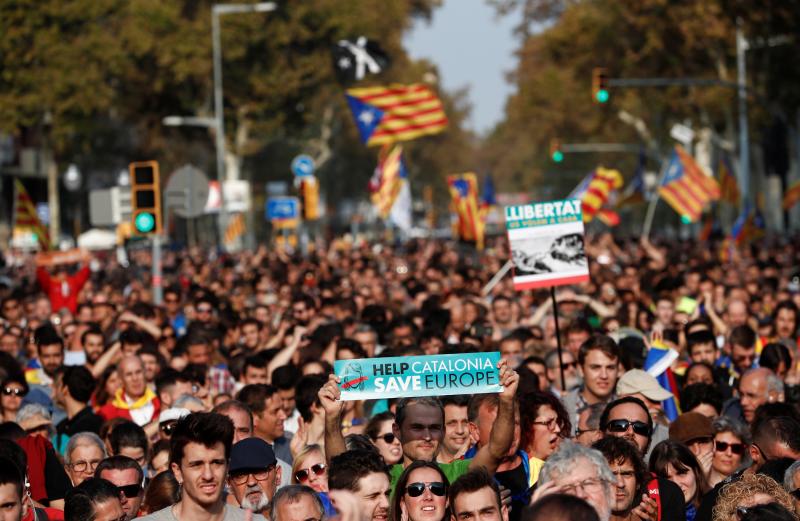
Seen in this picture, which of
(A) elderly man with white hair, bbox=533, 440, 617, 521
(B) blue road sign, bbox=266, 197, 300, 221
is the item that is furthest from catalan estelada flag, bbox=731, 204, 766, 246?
(A) elderly man with white hair, bbox=533, 440, 617, 521

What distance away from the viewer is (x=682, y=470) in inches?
319

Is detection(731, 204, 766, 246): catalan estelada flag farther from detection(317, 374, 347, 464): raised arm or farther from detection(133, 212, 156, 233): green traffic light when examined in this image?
detection(317, 374, 347, 464): raised arm

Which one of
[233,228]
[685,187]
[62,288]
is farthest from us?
[233,228]

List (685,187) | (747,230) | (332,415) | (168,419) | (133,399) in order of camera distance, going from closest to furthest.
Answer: (332,415)
(168,419)
(133,399)
(747,230)
(685,187)

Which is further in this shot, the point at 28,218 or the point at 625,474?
the point at 28,218

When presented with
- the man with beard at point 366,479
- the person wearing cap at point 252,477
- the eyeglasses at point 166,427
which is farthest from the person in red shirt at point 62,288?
the man with beard at point 366,479

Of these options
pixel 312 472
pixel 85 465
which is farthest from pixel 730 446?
pixel 85 465

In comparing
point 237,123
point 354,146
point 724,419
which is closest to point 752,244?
point 724,419

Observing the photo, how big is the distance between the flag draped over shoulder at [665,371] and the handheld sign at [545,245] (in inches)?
26.5

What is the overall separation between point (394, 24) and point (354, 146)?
487 inches

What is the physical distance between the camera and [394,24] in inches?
2756

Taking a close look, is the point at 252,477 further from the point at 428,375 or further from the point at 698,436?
the point at 698,436

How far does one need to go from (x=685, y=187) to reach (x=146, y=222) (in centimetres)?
1635

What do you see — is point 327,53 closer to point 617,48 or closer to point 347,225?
point 617,48
